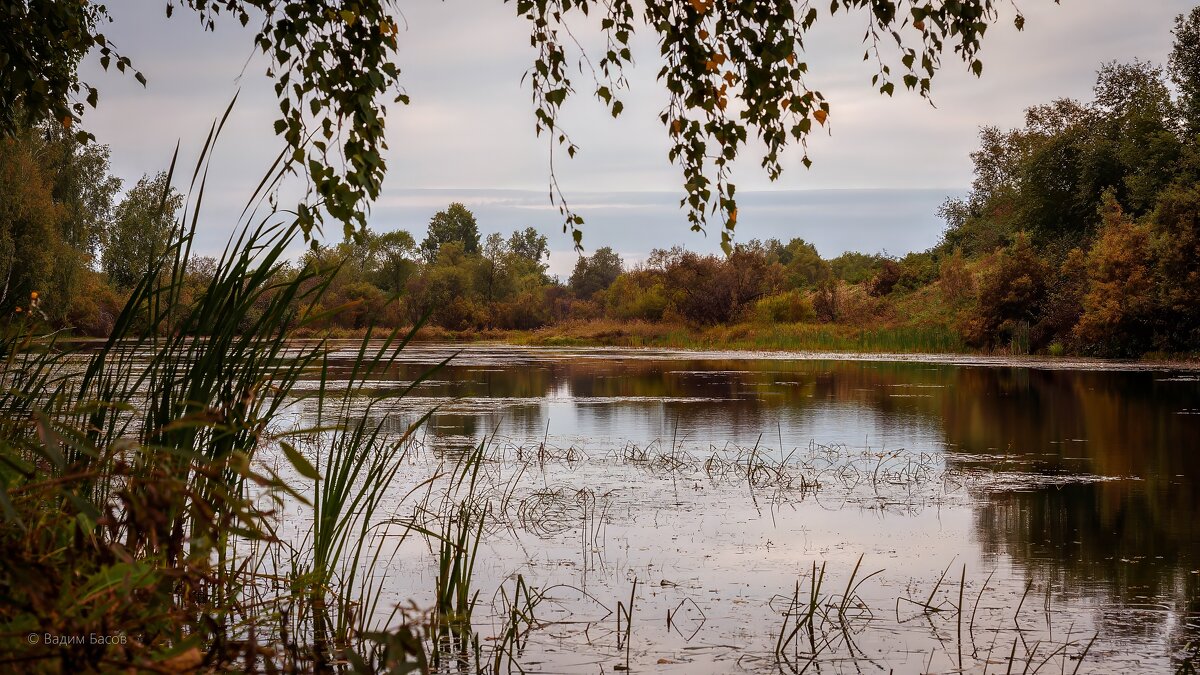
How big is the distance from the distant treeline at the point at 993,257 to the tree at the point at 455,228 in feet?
124

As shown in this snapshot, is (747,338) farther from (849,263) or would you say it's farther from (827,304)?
(849,263)

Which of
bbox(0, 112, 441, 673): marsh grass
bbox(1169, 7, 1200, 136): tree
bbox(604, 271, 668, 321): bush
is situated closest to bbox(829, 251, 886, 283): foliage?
bbox(604, 271, 668, 321): bush

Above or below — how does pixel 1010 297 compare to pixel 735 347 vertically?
above

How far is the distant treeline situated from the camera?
2606cm

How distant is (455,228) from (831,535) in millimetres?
90730

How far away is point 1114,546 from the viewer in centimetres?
600

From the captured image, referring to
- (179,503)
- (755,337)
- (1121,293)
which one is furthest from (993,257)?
(179,503)

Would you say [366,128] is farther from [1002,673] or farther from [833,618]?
[1002,673]

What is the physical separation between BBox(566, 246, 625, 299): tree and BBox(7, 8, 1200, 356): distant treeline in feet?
65.1

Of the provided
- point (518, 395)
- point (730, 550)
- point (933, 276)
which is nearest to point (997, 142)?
point (933, 276)

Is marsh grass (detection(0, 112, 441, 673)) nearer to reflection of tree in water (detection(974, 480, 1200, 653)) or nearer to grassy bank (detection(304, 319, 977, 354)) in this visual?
reflection of tree in water (detection(974, 480, 1200, 653))

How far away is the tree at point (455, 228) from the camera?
9512 cm

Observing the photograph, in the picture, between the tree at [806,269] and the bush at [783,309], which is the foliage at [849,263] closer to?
the tree at [806,269]

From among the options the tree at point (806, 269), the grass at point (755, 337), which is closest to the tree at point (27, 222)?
the grass at point (755, 337)
